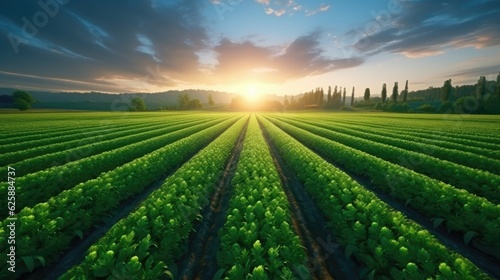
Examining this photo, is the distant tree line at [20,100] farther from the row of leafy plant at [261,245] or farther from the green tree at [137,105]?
the row of leafy plant at [261,245]

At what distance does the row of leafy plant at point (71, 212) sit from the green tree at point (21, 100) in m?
114

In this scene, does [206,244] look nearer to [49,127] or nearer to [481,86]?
[49,127]

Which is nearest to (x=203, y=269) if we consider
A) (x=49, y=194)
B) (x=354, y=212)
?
(x=354, y=212)

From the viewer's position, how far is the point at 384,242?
4.62 m

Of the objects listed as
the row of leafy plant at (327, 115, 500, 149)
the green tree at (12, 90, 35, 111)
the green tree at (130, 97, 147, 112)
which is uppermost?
the green tree at (12, 90, 35, 111)

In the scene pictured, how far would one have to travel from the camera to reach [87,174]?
1092 centimetres

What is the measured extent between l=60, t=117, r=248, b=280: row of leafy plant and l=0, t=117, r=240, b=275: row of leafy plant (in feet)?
3.62

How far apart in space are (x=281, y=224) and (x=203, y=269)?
2116 millimetres

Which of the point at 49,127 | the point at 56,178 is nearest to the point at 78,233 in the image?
the point at 56,178

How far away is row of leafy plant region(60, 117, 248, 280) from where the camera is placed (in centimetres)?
388

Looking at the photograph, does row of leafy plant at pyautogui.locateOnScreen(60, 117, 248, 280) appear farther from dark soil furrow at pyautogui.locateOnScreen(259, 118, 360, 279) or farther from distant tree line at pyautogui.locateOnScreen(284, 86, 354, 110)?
distant tree line at pyautogui.locateOnScreen(284, 86, 354, 110)

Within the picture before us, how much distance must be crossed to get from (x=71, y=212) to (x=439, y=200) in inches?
426

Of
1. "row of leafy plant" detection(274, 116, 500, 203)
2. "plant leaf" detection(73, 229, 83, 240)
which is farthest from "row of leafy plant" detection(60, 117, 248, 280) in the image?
"row of leafy plant" detection(274, 116, 500, 203)

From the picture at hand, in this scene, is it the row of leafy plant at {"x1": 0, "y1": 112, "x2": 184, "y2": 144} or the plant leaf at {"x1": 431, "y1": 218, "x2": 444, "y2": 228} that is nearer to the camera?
the plant leaf at {"x1": 431, "y1": 218, "x2": 444, "y2": 228}
